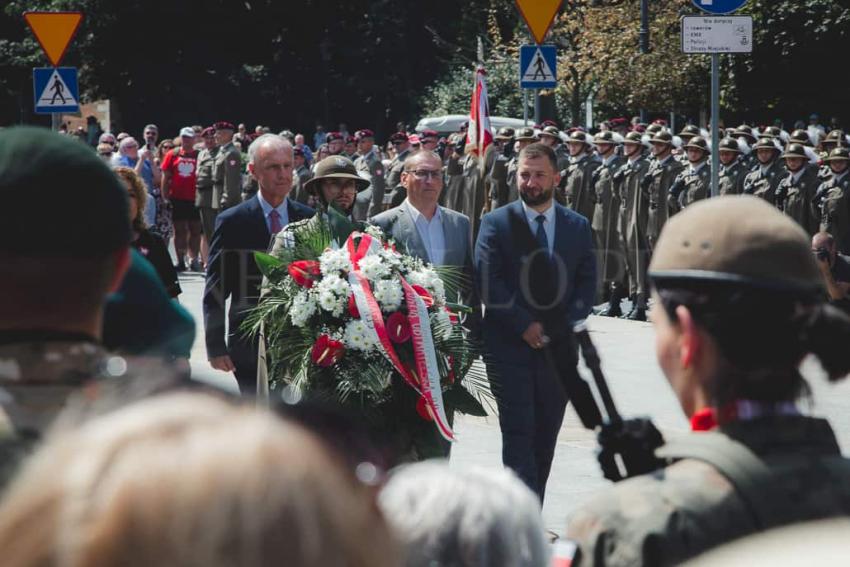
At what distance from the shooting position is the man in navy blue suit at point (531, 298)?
7.09 metres

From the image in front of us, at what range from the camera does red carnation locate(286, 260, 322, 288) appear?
6371 millimetres

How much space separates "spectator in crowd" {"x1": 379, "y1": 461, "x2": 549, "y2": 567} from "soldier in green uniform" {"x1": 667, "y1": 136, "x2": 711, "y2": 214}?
48.9ft

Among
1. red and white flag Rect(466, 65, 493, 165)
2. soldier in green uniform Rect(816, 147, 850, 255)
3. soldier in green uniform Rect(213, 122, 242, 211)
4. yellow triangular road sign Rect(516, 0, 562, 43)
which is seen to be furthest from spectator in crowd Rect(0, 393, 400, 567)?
soldier in green uniform Rect(213, 122, 242, 211)

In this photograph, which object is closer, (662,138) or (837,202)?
(837,202)

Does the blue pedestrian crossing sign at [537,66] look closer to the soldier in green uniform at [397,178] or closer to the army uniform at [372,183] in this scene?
the soldier in green uniform at [397,178]

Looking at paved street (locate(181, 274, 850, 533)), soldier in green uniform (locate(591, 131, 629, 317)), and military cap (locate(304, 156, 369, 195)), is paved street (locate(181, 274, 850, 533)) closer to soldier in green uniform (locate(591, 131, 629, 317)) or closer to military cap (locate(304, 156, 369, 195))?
military cap (locate(304, 156, 369, 195))

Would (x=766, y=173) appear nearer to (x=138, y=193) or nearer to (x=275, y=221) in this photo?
(x=275, y=221)

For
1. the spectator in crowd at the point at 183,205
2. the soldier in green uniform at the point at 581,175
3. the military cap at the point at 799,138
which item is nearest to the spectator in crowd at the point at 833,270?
the military cap at the point at 799,138

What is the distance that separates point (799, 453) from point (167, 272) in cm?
492

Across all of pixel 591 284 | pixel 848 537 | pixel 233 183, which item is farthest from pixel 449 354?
pixel 233 183

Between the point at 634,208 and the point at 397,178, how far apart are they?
6559mm

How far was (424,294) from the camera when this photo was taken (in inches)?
254

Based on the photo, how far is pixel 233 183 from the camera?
2208 centimetres

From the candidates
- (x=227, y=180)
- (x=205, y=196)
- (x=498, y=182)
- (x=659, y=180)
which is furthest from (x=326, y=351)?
(x=205, y=196)
